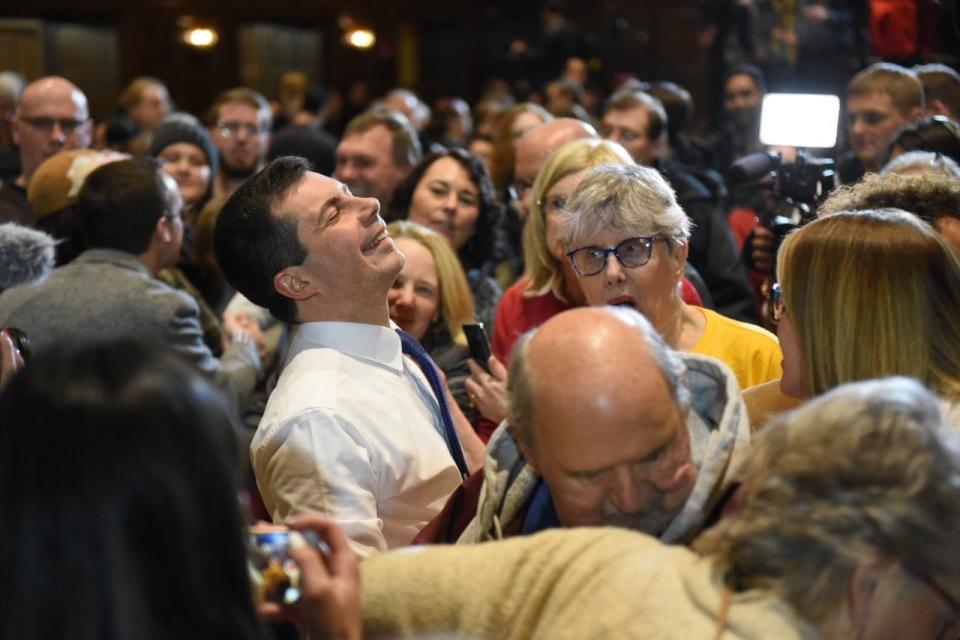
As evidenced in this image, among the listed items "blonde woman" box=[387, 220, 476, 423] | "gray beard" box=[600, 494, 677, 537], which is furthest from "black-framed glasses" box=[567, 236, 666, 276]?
"gray beard" box=[600, 494, 677, 537]

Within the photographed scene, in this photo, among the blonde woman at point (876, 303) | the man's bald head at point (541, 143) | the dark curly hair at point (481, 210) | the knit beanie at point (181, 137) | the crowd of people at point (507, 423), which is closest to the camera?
Answer: the crowd of people at point (507, 423)

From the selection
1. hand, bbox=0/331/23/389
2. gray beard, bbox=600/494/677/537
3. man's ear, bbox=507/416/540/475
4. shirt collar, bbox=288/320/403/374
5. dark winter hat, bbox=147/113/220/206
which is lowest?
hand, bbox=0/331/23/389

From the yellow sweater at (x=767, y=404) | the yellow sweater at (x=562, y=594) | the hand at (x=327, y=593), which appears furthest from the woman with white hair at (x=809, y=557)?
the yellow sweater at (x=767, y=404)

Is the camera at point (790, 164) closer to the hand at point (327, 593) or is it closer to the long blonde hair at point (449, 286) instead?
the long blonde hair at point (449, 286)

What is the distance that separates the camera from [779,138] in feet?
12.6

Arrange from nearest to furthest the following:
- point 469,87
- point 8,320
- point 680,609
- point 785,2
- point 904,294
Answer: point 680,609 < point 904,294 < point 8,320 < point 785,2 < point 469,87

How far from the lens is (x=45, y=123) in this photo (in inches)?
199

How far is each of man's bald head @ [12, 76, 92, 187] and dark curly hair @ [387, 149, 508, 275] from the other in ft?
5.22

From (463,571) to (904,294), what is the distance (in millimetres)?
844

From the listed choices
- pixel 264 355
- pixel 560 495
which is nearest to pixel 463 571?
pixel 560 495

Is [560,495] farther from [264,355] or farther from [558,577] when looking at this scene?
[264,355]

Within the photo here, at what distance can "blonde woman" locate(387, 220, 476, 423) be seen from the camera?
3496 millimetres

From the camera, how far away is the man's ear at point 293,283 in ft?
8.17

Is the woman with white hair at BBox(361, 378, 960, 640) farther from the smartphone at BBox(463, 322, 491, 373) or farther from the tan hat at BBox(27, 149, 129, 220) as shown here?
the tan hat at BBox(27, 149, 129, 220)
